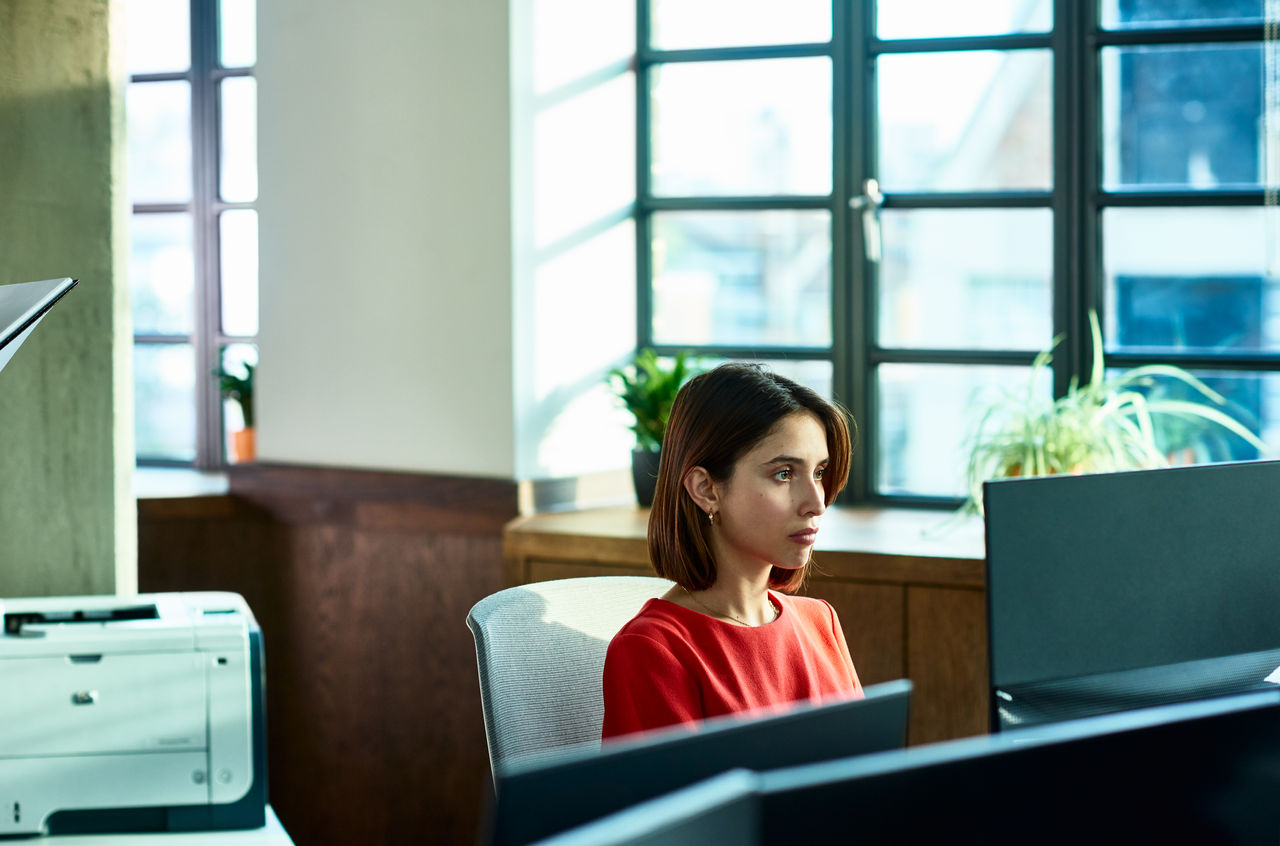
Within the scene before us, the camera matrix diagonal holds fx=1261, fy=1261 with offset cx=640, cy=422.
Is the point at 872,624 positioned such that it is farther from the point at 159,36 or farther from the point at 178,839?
the point at 159,36

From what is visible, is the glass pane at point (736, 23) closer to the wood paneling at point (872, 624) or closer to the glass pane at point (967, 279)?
the glass pane at point (967, 279)

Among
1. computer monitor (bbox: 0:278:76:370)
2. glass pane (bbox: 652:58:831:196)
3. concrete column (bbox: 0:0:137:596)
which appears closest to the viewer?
computer monitor (bbox: 0:278:76:370)

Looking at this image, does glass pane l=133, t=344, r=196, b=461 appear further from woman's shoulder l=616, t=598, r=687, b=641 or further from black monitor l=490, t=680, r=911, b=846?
black monitor l=490, t=680, r=911, b=846

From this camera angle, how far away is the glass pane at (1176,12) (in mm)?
2904

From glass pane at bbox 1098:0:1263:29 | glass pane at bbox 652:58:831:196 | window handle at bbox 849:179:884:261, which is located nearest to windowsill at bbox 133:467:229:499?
glass pane at bbox 652:58:831:196

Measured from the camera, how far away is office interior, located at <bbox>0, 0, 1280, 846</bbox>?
116 inches

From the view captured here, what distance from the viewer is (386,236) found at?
10.0ft

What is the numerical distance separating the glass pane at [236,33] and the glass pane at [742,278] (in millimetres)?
1309

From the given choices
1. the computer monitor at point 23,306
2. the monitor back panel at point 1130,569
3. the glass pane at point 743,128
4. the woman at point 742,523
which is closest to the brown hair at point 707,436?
the woman at point 742,523

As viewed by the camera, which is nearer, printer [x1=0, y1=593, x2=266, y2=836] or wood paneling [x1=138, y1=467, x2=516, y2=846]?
printer [x1=0, y1=593, x2=266, y2=836]

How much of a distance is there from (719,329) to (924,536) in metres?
0.88

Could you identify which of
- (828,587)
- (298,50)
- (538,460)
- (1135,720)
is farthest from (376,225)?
(1135,720)

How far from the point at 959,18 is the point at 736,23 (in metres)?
0.56

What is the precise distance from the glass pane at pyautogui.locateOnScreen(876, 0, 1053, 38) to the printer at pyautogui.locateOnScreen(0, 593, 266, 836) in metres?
2.19
